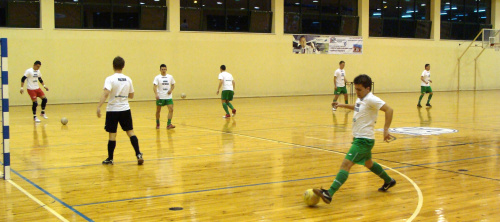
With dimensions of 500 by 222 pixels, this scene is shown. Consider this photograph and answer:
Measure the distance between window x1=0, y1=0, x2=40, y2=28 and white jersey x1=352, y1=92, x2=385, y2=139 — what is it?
21459mm

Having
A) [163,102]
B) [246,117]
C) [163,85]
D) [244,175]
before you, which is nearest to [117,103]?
[244,175]

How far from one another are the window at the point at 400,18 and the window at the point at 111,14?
1433cm

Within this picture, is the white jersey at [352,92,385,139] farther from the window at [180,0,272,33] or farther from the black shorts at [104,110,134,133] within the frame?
the window at [180,0,272,33]

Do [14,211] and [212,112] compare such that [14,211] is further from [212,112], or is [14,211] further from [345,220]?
[212,112]

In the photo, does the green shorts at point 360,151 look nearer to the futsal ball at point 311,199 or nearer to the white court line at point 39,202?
the futsal ball at point 311,199

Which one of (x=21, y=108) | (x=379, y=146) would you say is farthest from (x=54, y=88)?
(x=379, y=146)

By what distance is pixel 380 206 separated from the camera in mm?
6328

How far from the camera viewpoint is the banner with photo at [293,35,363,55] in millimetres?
31797

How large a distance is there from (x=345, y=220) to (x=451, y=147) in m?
6.18

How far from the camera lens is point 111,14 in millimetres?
26266

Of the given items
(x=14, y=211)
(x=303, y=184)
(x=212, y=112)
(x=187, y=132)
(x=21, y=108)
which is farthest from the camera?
(x=21, y=108)

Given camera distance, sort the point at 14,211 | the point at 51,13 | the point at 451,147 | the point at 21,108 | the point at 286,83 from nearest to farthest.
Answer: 1. the point at 14,211
2. the point at 451,147
3. the point at 21,108
4. the point at 51,13
5. the point at 286,83

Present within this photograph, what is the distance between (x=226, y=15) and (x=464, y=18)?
18686 mm

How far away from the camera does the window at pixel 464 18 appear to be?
37.1 meters
